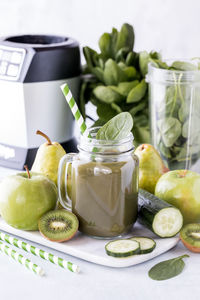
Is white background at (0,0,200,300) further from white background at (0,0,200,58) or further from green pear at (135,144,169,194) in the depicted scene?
green pear at (135,144,169,194)

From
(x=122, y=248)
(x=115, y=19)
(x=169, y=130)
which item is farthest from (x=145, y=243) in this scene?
(x=115, y=19)

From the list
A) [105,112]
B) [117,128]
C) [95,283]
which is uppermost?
[117,128]

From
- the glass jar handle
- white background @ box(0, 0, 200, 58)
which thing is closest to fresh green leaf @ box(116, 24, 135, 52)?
white background @ box(0, 0, 200, 58)

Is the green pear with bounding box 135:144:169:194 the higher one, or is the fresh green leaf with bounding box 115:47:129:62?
the fresh green leaf with bounding box 115:47:129:62

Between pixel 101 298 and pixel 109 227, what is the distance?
165 mm

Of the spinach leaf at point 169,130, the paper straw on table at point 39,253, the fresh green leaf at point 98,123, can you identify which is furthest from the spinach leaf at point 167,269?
the fresh green leaf at point 98,123

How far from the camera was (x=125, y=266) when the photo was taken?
35.6 inches

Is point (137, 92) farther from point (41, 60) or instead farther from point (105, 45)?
point (41, 60)

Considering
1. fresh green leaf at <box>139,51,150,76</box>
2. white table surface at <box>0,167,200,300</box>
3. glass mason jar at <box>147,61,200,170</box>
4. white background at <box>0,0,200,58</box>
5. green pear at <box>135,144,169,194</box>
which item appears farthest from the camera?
white background at <box>0,0,200,58</box>

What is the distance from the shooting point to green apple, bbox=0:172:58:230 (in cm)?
96

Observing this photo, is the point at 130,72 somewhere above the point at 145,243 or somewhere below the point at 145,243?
above

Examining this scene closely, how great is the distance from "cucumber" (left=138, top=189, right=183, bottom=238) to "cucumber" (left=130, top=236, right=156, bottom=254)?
3 cm

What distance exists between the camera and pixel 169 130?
1.35 metres

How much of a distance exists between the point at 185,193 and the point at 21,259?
13.1 inches
